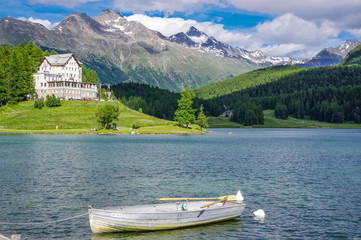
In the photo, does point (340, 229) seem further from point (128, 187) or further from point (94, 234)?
point (128, 187)

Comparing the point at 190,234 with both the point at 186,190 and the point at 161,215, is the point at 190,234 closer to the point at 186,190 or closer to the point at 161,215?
the point at 161,215

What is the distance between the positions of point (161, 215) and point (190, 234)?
3.21 metres

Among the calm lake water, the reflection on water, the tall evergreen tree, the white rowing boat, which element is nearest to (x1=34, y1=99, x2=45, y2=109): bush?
the tall evergreen tree

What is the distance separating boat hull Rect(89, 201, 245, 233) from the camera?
103ft

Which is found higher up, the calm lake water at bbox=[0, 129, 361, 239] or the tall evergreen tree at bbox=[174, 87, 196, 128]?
the tall evergreen tree at bbox=[174, 87, 196, 128]

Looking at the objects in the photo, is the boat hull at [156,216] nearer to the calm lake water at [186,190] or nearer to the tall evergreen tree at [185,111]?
the calm lake water at [186,190]

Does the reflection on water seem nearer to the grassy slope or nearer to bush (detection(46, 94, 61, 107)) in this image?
the grassy slope

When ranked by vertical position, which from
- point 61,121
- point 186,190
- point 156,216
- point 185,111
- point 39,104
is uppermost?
point 39,104

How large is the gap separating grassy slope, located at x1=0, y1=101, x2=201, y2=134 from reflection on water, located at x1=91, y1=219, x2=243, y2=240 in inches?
5570

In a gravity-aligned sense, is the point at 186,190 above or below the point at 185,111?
below

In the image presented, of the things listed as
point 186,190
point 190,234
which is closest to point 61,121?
point 186,190

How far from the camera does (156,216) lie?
106 feet

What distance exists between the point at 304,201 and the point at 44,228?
99.8 ft

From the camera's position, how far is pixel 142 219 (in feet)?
104
